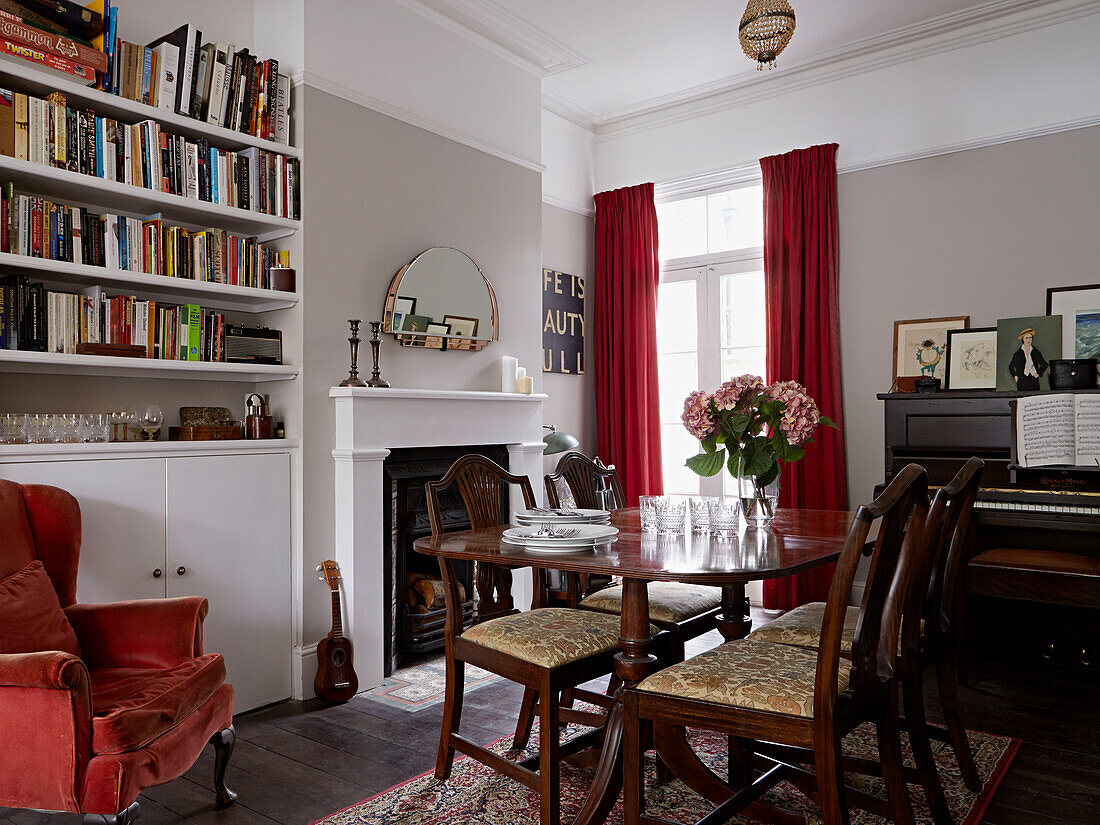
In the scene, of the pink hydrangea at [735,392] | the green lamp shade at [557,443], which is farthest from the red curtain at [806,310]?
the pink hydrangea at [735,392]

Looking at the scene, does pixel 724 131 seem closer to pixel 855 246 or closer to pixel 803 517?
pixel 855 246

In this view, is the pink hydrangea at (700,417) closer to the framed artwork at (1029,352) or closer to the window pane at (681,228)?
the framed artwork at (1029,352)

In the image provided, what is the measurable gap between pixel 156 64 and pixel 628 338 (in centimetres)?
325

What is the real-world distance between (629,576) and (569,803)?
89 centimetres

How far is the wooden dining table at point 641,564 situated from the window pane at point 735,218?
10.1ft

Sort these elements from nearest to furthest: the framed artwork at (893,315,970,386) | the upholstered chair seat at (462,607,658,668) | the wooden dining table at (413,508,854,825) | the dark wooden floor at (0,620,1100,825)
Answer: the wooden dining table at (413,508,854,825), the upholstered chair seat at (462,607,658,668), the dark wooden floor at (0,620,1100,825), the framed artwork at (893,315,970,386)

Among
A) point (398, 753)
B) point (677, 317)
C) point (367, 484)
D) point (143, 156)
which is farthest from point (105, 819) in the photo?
point (677, 317)

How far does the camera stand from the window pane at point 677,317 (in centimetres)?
542

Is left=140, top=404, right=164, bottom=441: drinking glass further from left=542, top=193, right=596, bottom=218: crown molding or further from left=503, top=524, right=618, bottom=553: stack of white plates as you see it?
left=542, top=193, right=596, bottom=218: crown molding

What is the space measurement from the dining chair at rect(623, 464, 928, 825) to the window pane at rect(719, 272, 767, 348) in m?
3.29

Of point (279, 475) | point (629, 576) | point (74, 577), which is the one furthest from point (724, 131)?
point (74, 577)

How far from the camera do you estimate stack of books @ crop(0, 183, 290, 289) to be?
2.71m

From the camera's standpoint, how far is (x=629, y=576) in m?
1.91

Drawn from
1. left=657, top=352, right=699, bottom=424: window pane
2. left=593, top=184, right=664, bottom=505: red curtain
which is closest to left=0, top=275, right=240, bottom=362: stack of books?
left=593, top=184, right=664, bottom=505: red curtain
